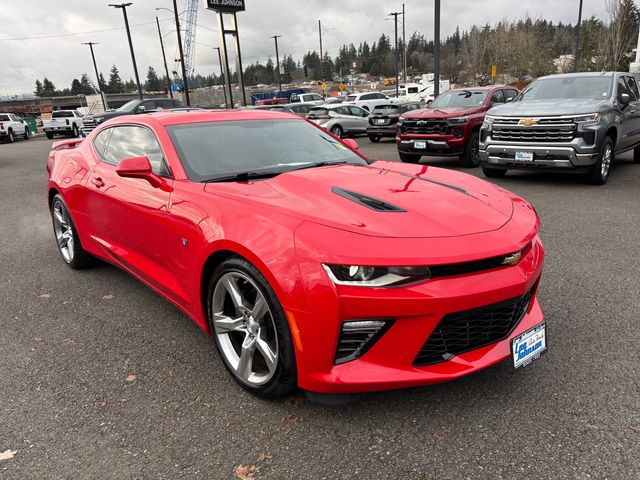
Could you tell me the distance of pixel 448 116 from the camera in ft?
34.0

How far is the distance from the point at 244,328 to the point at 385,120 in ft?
50.0

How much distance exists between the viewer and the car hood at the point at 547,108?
758 centimetres

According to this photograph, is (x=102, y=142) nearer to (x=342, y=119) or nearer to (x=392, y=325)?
(x=392, y=325)

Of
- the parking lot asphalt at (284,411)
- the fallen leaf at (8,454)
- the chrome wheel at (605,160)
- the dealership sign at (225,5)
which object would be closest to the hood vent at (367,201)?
the parking lot asphalt at (284,411)

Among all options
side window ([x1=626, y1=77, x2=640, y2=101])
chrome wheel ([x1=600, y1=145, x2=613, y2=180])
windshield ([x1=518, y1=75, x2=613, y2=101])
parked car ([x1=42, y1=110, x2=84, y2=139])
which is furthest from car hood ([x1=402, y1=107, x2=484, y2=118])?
parked car ([x1=42, y1=110, x2=84, y2=139])

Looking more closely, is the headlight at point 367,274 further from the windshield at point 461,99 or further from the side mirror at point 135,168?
the windshield at point 461,99

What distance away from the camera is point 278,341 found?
229 centimetres

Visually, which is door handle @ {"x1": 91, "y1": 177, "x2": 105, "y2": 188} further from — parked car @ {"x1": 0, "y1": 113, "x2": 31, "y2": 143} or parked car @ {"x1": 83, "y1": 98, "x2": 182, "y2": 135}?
parked car @ {"x1": 0, "y1": 113, "x2": 31, "y2": 143}

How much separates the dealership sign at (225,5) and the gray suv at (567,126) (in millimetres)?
35053

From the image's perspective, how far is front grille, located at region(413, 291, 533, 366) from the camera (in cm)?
213

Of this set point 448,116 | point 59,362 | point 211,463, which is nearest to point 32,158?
point 448,116

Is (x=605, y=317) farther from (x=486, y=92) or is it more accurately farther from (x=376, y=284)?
(x=486, y=92)

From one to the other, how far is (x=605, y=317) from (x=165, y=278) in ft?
9.91

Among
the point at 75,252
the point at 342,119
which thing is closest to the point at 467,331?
the point at 75,252
